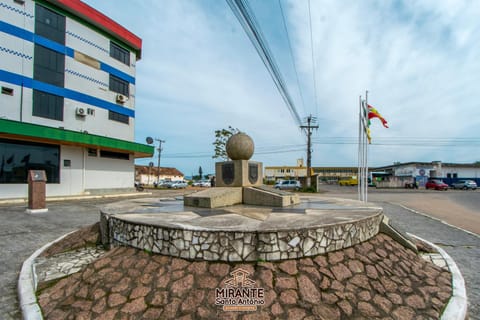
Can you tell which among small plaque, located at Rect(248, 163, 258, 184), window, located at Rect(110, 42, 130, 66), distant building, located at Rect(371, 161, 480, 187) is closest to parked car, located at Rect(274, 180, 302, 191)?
distant building, located at Rect(371, 161, 480, 187)

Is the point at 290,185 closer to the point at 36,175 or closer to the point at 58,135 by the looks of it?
the point at 58,135

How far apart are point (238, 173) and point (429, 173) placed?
5013 cm

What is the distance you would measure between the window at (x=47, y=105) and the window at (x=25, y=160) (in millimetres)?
2059

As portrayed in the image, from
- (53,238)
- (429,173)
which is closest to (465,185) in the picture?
(429,173)

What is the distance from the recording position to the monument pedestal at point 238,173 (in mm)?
7777

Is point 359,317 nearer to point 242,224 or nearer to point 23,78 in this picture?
point 242,224

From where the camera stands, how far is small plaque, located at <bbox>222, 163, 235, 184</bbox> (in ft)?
26.0

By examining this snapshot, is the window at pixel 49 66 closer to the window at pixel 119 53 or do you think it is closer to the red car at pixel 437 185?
the window at pixel 119 53

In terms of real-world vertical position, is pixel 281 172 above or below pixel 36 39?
below

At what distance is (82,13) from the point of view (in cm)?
1795

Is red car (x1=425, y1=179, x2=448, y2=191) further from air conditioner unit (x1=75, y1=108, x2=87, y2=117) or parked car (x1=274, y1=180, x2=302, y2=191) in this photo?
air conditioner unit (x1=75, y1=108, x2=87, y2=117)

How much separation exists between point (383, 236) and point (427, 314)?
194 centimetres

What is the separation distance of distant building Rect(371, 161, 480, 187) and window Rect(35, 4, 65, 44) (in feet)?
154

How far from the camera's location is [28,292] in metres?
3.74
